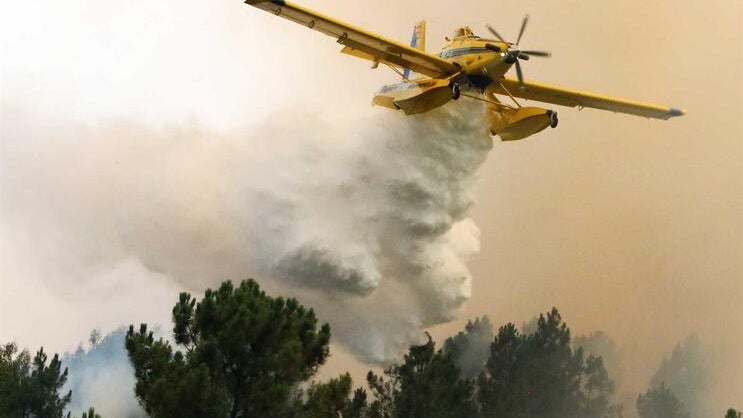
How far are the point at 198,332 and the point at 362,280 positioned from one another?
693cm

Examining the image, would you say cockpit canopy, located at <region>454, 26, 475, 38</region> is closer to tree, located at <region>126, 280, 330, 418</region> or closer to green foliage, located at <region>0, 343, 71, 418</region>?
tree, located at <region>126, 280, 330, 418</region>

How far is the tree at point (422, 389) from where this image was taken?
2909 centimetres

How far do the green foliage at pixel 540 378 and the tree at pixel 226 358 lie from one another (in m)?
14.2

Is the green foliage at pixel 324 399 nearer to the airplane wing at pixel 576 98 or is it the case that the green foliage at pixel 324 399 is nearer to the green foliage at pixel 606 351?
the airplane wing at pixel 576 98

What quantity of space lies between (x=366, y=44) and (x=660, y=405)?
24.0 m

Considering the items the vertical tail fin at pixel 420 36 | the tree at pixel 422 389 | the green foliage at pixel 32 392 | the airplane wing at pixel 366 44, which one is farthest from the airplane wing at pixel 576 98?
the green foliage at pixel 32 392

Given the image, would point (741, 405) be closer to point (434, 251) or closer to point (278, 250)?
point (434, 251)

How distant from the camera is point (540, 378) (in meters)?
35.0

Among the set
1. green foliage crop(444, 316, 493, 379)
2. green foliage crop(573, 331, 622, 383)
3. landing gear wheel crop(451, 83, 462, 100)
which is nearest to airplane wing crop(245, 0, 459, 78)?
landing gear wheel crop(451, 83, 462, 100)

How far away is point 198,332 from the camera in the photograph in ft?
65.7

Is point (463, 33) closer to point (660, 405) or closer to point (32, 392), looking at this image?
point (32, 392)

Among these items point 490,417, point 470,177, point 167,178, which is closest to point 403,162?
point 470,177

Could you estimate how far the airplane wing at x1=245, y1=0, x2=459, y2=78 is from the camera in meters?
22.1

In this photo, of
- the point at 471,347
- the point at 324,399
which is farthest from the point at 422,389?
the point at 324,399
